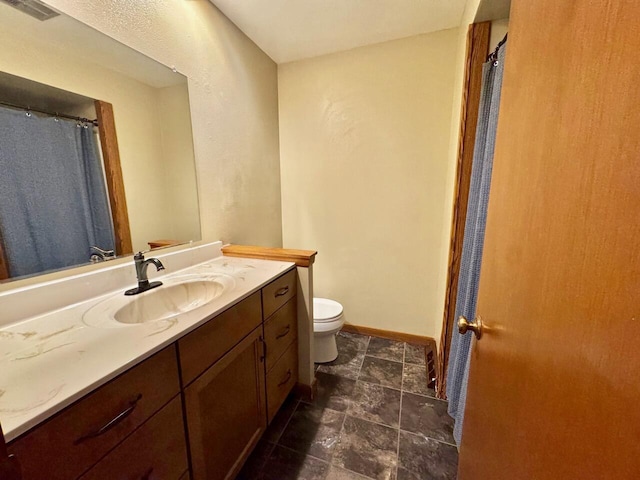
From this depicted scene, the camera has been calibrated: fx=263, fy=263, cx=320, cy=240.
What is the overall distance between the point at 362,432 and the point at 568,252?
4.64 feet

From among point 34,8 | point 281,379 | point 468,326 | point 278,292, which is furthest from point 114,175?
point 468,326

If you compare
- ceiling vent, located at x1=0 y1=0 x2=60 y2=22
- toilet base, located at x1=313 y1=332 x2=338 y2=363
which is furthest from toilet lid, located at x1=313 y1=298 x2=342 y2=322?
ceiling vent, located at x1=0 y1=0 x2=60 y2=22

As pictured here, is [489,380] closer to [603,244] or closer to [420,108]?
[603,244]

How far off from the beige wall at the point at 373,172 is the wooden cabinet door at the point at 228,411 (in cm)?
127

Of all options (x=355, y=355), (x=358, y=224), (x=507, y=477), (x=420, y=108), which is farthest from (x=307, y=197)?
(x=507, y=477)

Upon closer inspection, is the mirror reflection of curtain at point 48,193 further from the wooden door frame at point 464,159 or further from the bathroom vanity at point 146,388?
the wooden door frame at point 464,159

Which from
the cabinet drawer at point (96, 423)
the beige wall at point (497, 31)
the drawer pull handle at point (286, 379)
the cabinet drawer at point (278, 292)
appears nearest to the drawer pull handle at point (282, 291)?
the cabinet drawer at point (278, 292)

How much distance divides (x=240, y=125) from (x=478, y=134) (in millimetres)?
Result: 1439

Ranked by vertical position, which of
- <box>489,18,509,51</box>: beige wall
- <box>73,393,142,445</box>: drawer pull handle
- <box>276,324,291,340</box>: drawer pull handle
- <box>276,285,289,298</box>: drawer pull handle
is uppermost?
<box>489,18,509,51</box>: beige wall

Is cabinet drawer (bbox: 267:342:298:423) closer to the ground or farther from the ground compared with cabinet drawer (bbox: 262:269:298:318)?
closer to the ground

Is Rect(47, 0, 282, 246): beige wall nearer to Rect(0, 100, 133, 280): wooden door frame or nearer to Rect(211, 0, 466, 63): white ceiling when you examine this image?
Rect(211, 0, 466, 63): white ceiling

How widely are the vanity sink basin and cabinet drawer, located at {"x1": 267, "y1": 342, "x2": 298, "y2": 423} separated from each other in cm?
50

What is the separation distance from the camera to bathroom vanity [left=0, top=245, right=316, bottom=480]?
52 centimetres

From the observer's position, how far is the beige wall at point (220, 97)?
1.17 m
